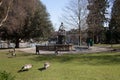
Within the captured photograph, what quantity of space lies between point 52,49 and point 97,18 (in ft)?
151

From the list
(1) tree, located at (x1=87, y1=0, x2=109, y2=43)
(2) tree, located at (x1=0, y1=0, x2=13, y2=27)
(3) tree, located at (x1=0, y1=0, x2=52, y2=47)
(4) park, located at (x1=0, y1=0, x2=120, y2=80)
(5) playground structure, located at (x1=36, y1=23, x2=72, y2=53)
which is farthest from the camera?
(1) tree, located at (x1=87, y1=0, x2=109, y2=43)

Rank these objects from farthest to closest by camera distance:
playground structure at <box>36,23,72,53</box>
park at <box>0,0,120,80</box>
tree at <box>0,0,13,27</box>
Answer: playground structure at <box>36,23,72,53</box>
tree at <box>0,0,13,27</box>
park at <box>0,0,120,80</box>

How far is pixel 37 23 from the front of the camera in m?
59.4

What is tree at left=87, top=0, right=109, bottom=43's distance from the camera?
78375 millimetres

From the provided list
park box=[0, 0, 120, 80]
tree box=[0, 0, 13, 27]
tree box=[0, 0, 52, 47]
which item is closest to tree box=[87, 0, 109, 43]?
park box=[0, 0, 120, 80]

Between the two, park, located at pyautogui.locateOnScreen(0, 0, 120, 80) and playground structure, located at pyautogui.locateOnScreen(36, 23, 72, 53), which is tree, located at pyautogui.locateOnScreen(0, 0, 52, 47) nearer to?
park, located at pyautogui.locateOnScreen(0, 0, 120, 80)

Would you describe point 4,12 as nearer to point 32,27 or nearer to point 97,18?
point 32,27

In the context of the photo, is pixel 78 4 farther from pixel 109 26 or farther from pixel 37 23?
pixel 109 26

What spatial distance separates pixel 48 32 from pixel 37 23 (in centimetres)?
383

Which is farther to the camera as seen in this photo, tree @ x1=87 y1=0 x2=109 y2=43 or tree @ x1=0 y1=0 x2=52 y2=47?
tree @ x1=87 y1=0 x2=109 y2=43

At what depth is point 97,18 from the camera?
8556cm

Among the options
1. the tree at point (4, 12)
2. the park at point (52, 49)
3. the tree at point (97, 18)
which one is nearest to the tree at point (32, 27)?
the park at point (52, 49)

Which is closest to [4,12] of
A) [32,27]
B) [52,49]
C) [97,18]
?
[52,49]

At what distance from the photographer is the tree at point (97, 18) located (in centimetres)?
7838
